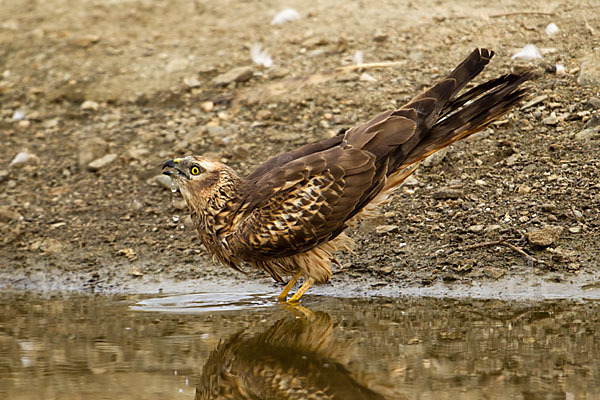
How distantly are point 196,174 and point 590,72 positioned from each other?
4.15m

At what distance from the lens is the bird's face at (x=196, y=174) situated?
645 cm

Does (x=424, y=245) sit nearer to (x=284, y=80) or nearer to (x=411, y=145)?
(x=411, y=145)

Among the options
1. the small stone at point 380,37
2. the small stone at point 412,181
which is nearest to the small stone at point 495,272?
the small stone at point 412,181

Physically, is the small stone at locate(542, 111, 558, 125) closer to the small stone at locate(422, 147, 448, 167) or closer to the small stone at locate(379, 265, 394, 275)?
the small stone at locate(422, 147, 448, 167)

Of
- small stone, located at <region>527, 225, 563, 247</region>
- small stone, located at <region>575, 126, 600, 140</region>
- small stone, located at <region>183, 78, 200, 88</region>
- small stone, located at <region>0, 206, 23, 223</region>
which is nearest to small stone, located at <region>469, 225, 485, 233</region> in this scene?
small stone, located at <region>527, 225, 563, 247</region>

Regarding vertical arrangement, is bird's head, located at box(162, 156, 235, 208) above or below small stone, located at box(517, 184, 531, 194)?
above

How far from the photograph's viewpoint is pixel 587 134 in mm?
7211

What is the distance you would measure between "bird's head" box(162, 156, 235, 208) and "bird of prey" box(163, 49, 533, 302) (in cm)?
3

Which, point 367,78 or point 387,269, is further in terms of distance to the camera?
point 367,78

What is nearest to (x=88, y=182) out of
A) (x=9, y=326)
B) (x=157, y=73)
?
(x=157, y=73)

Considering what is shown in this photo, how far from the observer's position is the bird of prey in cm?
599

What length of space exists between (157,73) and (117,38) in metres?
1.37

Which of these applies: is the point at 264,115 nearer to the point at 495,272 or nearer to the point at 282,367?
the point at 495,272

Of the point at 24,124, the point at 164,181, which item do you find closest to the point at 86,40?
the point at 24,124
